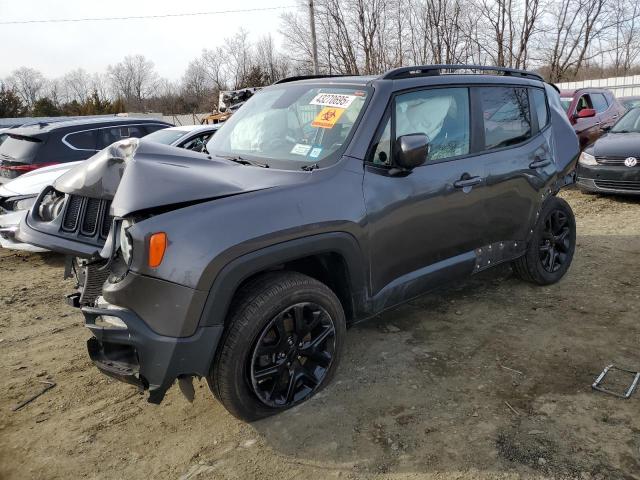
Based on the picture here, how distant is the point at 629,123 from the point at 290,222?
845cm

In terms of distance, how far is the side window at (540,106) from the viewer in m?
4.48

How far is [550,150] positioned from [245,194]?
304 cm

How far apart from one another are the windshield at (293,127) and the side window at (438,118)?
32 cm

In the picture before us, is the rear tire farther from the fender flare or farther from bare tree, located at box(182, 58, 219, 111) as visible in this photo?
bare tree, located at box(182, 58, 219, 111)

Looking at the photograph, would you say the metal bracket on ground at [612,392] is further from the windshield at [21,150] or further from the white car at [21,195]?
the windshield at [21,150]

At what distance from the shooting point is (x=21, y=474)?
2557mm

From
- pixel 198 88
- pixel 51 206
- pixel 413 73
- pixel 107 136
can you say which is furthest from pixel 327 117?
pixel 198 88

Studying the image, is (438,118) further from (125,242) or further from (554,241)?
(125,242)

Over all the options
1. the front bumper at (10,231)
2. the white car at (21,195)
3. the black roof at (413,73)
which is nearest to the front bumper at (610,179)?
the black roof at (413,73)

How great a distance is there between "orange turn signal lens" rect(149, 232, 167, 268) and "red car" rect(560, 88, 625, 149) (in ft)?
32.3

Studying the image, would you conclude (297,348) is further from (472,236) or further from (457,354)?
(472,236)

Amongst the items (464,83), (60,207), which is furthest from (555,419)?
(60,207)

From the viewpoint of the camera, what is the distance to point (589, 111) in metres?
10.2

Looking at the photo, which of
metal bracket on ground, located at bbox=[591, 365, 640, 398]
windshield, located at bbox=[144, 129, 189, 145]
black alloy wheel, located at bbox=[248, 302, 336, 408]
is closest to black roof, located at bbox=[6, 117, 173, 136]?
windshield, located at bbox=[144, 129, 189, 145]
